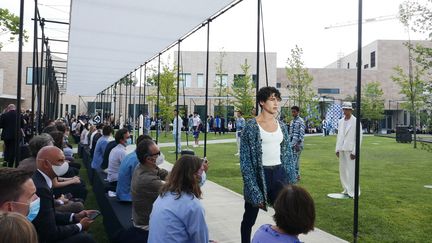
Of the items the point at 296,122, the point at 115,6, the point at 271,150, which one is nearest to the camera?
the point at 271,150

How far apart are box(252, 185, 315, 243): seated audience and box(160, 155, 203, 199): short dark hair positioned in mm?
657

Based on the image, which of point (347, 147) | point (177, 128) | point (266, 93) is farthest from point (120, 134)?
point (177, 128)

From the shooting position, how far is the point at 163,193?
2555 millimetres

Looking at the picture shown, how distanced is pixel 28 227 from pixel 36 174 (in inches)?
81.8

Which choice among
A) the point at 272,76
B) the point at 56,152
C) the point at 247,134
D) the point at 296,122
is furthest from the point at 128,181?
the point at 272,76

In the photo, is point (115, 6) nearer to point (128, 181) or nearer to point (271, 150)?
point (128, 181)

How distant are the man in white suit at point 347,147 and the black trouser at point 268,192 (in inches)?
129

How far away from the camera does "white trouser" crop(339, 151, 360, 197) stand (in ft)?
22.3

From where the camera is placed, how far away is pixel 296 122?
751cm

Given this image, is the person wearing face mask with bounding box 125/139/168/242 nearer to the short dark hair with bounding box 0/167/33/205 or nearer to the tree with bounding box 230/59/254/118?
the short dark hair with bounding box 0/167/33/205

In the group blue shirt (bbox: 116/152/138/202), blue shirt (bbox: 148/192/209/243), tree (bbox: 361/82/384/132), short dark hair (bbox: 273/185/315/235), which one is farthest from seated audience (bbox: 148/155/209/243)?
tree (bbox: 361/82/384/132)

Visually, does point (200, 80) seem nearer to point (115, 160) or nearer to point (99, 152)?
point (99, 152)

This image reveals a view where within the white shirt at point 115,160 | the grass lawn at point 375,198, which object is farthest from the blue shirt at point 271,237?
the white shirt at point 115,160

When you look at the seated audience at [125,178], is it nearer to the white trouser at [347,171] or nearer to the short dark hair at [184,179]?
the short dark hair at [184,179]
